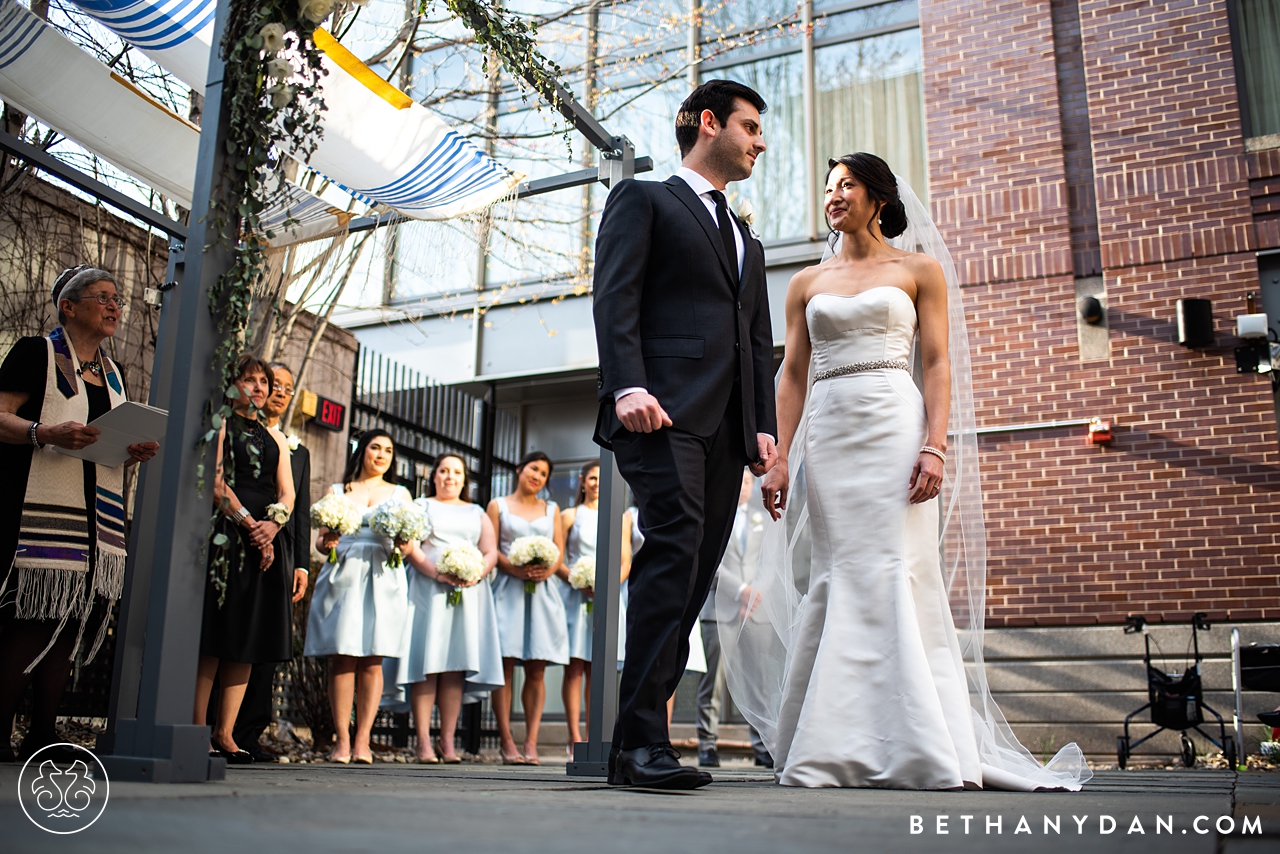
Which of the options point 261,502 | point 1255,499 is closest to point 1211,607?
point 1255,499

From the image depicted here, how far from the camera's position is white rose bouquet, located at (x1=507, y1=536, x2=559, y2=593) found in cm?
696

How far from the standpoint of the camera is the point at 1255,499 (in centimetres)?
892

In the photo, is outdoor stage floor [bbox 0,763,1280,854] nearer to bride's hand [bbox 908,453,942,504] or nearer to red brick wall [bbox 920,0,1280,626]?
bride's hand [bbox 908,453,942,504]

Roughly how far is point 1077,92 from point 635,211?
818 cm

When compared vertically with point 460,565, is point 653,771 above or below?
below

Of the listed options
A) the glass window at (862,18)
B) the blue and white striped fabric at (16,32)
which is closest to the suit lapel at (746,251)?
the blue and white striped fabric at (16,32)

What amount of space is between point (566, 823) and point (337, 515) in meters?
4.58

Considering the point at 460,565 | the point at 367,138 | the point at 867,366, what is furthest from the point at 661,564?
the point at 460,565

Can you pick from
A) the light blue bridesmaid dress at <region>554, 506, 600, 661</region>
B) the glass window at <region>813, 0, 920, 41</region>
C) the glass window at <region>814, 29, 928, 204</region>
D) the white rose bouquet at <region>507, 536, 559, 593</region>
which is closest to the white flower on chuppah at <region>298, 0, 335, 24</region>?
the white rose bouquet at <region>507, 536, 559, 593</region>

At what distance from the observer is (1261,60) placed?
391 inches

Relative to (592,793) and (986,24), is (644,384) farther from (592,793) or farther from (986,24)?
(986,24)

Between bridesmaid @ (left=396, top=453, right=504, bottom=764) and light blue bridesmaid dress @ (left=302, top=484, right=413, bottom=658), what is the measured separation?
17 cm

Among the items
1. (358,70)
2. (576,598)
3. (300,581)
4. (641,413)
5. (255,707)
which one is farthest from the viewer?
(576,598)

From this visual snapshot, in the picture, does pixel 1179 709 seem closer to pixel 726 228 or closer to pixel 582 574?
pixel 582 574
